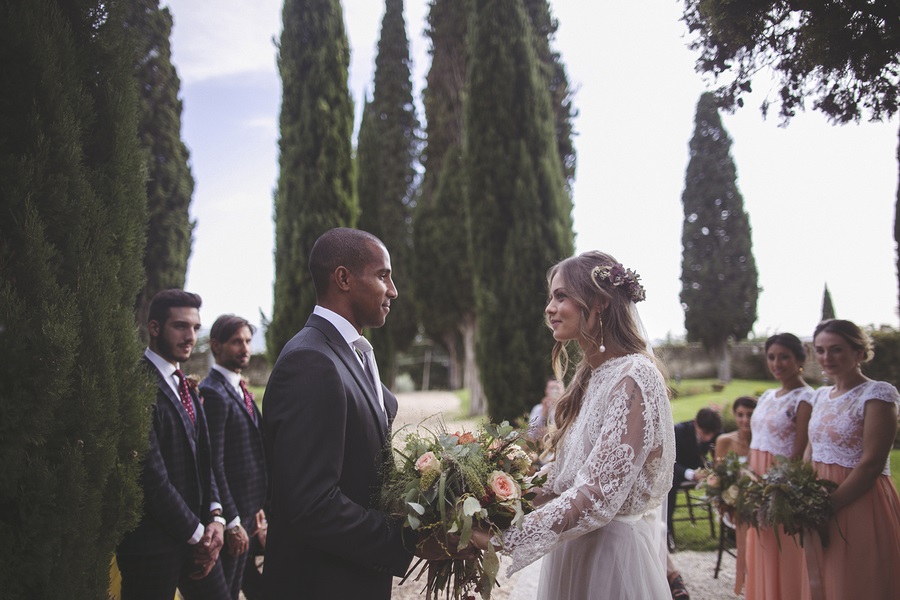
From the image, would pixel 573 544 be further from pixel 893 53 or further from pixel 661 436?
pixel 893 53

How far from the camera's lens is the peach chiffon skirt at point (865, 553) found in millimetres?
3570

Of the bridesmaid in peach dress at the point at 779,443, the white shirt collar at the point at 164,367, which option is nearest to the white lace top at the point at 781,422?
the bridesmaid in peach dress at the point at 779,443

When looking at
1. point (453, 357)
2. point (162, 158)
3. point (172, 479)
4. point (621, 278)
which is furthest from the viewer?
point (453, 357)

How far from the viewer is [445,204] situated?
2111cm

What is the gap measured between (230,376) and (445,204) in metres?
17.3

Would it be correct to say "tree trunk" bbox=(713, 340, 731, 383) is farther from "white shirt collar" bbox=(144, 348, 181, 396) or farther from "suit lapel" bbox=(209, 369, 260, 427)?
"white shirt collar" bbox=(144, 348, 181, 396)

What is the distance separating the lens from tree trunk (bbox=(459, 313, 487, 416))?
19484mm

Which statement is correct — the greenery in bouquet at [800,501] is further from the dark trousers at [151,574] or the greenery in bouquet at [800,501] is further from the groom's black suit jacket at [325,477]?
the dark trousers at [151,574]

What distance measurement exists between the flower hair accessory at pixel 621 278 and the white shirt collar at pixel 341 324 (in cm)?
125

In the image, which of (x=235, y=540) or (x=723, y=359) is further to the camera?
(x=723, y=359)

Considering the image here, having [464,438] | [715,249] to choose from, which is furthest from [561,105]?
[464,438]

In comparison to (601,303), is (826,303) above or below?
above

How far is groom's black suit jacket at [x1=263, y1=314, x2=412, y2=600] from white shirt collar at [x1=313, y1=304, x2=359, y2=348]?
0.03m

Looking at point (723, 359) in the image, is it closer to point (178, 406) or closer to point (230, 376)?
point (230, 376)
